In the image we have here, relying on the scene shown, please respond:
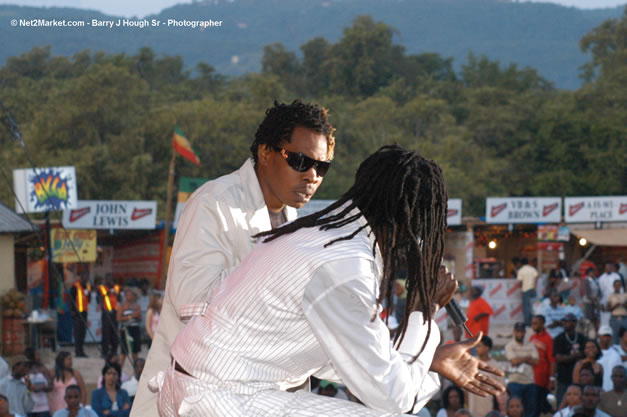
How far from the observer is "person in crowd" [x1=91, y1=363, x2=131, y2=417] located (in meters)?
9.80

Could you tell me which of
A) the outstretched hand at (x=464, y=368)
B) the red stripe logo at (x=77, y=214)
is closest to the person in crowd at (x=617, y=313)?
the red stripe logo at (x=77, y=214)

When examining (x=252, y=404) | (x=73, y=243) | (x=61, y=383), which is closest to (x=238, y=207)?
(x=252, y=404)

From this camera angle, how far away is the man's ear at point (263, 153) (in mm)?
3438

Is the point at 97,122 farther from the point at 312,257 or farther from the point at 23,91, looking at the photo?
the point at 312,257

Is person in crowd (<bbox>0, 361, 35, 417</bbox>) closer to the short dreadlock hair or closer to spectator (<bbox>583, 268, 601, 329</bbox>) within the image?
the short dreadlock hair

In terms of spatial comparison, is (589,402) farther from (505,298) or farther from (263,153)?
(505,298)

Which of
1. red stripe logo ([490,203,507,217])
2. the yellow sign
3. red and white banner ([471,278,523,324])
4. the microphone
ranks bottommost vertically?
red and white banner ([471,278,523,324])

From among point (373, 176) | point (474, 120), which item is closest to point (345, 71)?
point (474, 120)

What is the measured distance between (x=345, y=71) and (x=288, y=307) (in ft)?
215

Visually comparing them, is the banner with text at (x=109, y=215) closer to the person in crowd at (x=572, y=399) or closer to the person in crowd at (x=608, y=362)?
the person in crowd at (x=608, y=362)

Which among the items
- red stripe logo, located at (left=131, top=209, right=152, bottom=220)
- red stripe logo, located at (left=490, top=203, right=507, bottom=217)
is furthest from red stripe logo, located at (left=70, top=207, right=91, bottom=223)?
red stripe logo, located at (left=490, top=203, right=507, bottom=217)

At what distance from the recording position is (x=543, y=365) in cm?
1098

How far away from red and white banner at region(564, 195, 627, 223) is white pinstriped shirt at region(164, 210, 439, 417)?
79.4 feet

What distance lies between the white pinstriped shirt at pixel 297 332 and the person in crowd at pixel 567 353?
8867 millimetres
